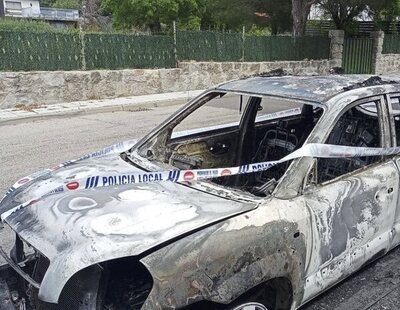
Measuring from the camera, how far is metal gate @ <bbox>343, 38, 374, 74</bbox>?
22141 mm

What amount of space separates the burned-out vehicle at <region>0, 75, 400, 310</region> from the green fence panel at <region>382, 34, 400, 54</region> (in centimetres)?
2154

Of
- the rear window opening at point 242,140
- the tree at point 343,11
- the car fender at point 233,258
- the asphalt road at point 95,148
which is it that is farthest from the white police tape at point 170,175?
the tree at point 343,11

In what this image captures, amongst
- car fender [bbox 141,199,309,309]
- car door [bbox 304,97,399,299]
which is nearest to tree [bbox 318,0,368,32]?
car door [bbox 304,97,399,299]

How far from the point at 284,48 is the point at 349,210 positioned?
16.7 metres

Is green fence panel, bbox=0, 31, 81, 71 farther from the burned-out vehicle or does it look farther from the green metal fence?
the burned-out vehicle

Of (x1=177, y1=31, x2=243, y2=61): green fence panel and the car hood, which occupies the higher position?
(x1=177, y1=31, x2=243, y2=61): green fence panel

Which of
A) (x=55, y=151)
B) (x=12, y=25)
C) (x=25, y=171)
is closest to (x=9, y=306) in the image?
(x=25, y=171)

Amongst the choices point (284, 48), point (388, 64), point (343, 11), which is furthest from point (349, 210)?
point (388, 64)

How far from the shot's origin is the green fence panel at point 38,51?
475 inches

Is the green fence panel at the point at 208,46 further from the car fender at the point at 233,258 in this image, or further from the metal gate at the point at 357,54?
the car fender at the point at 233,258

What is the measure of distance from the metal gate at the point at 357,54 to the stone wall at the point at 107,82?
18.8ft

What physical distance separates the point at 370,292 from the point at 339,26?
21.5 meters

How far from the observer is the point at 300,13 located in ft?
64.6

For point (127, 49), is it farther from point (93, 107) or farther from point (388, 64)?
point (388, 64)
